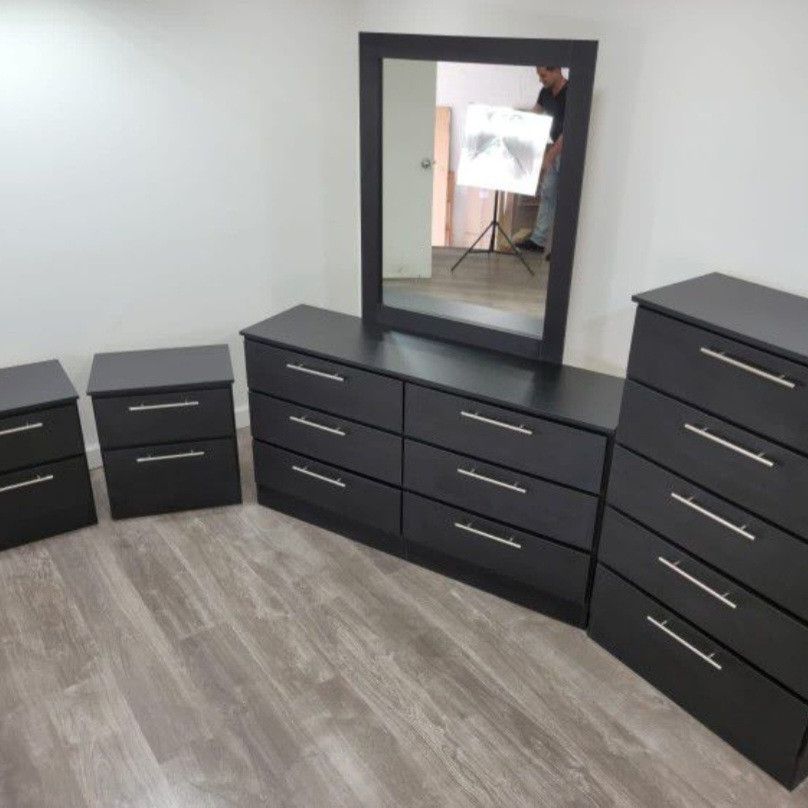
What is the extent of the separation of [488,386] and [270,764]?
1.16m

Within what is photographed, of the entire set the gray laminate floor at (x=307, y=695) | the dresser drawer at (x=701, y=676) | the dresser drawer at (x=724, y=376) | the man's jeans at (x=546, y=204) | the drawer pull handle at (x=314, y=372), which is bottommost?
the gray laminate floor at (x=307, y=695)

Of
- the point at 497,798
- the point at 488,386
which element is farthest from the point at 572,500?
the point at 497,798

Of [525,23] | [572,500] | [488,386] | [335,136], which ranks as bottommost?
[572,500]

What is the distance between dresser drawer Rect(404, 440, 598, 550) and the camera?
2.21m

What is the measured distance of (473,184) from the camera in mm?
2414

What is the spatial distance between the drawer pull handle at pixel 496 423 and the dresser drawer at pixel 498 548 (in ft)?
1.10

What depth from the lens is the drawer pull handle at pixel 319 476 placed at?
8.70ft

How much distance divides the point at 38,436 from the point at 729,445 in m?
2.07

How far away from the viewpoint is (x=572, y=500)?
2.20 m

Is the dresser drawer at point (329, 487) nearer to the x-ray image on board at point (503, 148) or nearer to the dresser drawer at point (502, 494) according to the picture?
the dresser drawer at point (502, 494)

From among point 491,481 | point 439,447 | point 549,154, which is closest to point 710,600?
point 491,481

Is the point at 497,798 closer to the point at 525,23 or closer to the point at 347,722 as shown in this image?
the point at 347,722

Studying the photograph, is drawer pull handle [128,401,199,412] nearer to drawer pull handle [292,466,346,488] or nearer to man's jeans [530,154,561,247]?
drawer pull handle [292,466,346,488]

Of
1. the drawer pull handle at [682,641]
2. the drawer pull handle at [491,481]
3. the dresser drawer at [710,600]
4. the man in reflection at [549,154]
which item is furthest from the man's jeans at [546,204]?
the drawer pull handle at [682,641]
